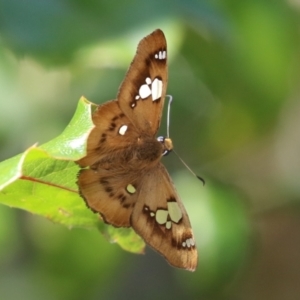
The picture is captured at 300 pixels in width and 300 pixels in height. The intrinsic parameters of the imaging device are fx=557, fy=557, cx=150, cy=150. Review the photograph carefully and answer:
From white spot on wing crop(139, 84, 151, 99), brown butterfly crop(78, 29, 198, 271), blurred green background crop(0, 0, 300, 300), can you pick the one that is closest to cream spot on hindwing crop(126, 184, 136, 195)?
brown butterfly crop(78, 29, 198, 271)

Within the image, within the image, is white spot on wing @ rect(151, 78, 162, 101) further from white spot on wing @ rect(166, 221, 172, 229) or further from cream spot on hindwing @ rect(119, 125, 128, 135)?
white spot on wing @ rect(166, 221, 172, 229)

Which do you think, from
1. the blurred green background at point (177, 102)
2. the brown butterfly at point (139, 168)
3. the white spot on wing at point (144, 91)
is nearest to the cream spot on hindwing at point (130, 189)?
the brown butterfly at point (139, 168)

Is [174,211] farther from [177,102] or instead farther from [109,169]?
[177,102]

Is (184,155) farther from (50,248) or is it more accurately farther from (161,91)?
(161,91)

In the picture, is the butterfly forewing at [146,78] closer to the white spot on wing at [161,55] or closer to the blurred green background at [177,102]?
the white spot on wing at [161,55]

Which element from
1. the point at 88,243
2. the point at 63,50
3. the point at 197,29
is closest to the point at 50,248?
the point at 88,243

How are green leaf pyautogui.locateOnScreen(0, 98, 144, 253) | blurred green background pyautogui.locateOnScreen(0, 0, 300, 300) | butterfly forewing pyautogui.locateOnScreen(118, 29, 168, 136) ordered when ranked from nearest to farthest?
green leaf pyautogui.locateOnScreen(0, 98, 144, 253) < butterfly forewing pyautogui.locateOnScreen(118, 29, 168, 136) < blurred green background pyautogui.locateOnScreen(0, 0, 300, 300)

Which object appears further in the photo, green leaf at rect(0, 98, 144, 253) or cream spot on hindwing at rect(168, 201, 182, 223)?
cream spot on hindwing at rect(168, 201, 182, 223)
